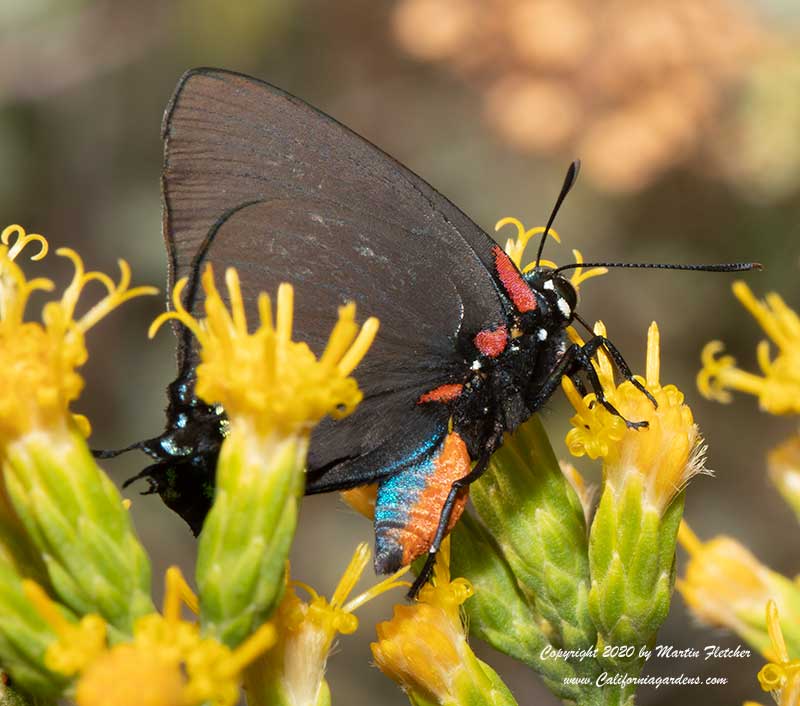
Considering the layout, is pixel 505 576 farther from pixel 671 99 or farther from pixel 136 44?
pixel 136 44

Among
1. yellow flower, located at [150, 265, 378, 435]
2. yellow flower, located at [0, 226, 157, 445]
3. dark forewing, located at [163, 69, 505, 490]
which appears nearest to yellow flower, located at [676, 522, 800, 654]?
dark forewing, located at [163, 69, 505, 490]

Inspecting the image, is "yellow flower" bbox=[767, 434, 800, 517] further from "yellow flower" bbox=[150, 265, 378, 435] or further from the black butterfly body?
"yellow flower" bbox=[150, 265, 378, 435]

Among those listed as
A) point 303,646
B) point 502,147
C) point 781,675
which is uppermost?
point 502,147

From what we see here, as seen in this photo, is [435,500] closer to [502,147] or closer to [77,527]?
[77,527]

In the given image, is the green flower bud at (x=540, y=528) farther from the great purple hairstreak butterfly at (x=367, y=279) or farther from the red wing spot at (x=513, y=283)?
the red wing spot at (x=513, y=283)

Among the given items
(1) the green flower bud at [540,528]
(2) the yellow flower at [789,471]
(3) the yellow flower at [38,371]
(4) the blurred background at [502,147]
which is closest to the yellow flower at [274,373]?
(3) the yellow flower at [38,371]

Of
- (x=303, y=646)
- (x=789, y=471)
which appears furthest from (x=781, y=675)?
(x=303, y=646)
